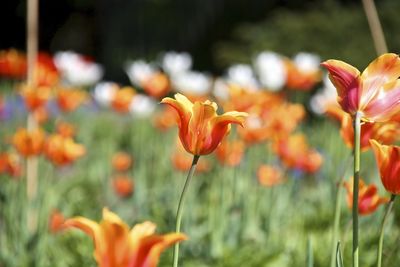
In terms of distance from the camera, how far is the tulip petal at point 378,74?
112 cm

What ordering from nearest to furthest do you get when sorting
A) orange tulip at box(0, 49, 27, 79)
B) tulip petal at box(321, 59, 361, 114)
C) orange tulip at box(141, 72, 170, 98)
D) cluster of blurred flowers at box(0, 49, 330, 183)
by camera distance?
tulip petal at box(321, 59, 361, 114), cluster of blurred flowers at box(0, 49, 330, 183), orange tulip at box(141, 72, 170, 98), orange tulip at box(0, 49, 27, 79)

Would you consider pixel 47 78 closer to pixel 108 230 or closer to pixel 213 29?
pixel 108 230

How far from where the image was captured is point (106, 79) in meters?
12.1

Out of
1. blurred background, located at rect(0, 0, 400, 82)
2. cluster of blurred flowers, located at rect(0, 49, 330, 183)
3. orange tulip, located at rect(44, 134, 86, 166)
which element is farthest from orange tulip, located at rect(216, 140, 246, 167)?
blurred background, located at rect(0, 0, 400, 82)

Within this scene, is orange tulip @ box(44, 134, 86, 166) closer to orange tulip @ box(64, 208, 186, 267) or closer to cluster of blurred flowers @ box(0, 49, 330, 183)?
cluster of blurred flowers @ box(0, 49, 330, 183)

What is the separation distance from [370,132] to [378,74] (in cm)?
26

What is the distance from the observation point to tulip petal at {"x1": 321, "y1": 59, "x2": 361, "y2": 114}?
1.10 m

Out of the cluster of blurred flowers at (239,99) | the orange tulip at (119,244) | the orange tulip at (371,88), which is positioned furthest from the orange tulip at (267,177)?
the orange tulip at (119,244)

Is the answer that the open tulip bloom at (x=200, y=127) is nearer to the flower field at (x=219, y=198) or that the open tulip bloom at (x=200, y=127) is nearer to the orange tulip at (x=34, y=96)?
the flower field at (x=219, y=198)

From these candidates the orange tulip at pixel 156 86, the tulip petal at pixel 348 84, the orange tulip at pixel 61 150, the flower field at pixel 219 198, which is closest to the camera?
the tulip petal at pixel 348 84

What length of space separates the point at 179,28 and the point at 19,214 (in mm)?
9763

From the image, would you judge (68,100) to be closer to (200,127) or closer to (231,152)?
(231,152)

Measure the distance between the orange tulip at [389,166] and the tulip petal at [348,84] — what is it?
6 cm

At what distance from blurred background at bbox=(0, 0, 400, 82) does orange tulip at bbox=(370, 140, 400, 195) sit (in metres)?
6.89
